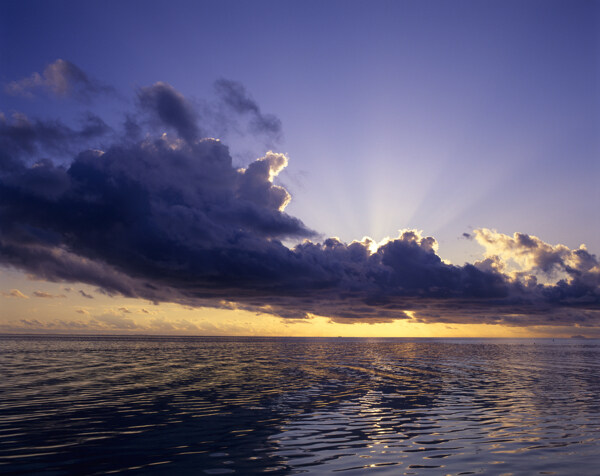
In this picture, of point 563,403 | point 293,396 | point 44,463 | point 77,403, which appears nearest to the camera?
point 44,463

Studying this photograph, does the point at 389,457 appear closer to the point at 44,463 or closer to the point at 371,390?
the point at 44,463

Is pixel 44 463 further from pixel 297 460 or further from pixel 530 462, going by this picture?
pixel 530 462

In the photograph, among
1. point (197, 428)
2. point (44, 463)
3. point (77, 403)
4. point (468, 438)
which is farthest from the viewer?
point (77, 403)

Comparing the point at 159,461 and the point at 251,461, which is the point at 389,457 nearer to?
the point at 251,461

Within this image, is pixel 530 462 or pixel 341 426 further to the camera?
pixel 341 426

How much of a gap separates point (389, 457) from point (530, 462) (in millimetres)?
5281

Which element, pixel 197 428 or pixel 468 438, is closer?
pixel 468 438

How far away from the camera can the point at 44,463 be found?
16.4m

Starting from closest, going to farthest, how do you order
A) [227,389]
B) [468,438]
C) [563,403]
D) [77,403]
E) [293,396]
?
[468,438] → [77,403] → [563,403] → [293,396] → [227,389]

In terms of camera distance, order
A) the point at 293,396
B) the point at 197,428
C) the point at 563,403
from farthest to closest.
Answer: the point at 293,396 → the point at 563,403 → the point at 197,428

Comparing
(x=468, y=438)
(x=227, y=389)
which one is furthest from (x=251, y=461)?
(x=227, y=389)

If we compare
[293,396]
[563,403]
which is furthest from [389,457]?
[563,403]

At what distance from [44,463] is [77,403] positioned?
14413 mm

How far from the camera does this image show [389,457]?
56.9 ft
